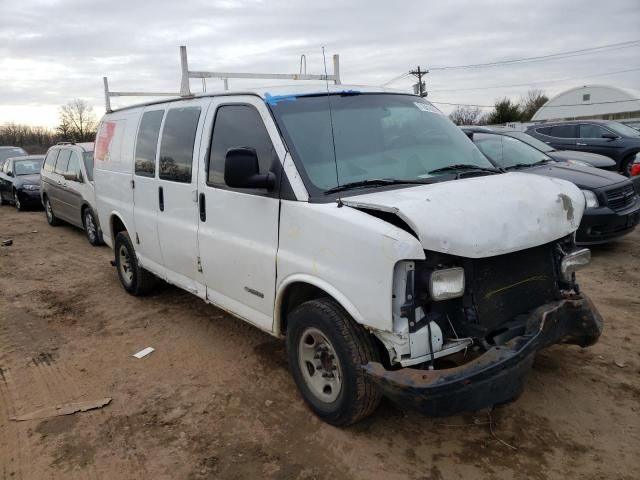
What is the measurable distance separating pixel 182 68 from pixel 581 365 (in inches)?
170

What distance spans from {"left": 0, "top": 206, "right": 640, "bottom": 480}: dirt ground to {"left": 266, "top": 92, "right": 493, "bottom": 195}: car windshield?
1.63 m

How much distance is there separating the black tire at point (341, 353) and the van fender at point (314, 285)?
0.10 metres

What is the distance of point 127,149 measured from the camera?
569 cm

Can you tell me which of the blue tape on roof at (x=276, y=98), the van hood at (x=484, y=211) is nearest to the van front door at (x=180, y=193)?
the blue tape on roof at (x=276, y=98)

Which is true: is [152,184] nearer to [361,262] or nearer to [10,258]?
[361,262]

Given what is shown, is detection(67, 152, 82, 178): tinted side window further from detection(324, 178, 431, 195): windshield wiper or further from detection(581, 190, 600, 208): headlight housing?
detection(581, 190, 600, 208): headlight housing

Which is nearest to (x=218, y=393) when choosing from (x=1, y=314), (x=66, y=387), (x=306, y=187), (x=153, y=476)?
(x=153, y=476)

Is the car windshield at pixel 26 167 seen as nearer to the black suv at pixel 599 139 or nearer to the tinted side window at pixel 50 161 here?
the tinted side window at pixel 50 161

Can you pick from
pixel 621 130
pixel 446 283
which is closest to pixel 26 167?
pixel 446 283

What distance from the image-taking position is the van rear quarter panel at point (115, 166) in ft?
18.6

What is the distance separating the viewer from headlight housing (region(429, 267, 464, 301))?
2729 millimetres

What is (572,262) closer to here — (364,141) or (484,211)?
(484,211)

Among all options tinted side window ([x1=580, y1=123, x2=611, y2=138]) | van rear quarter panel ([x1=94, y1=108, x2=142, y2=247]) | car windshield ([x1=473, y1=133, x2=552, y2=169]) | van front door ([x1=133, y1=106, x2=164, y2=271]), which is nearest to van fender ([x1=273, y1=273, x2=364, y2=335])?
van front door ([x1=133, y1=106, x2=164, y2=271])

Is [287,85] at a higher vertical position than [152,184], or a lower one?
higher
